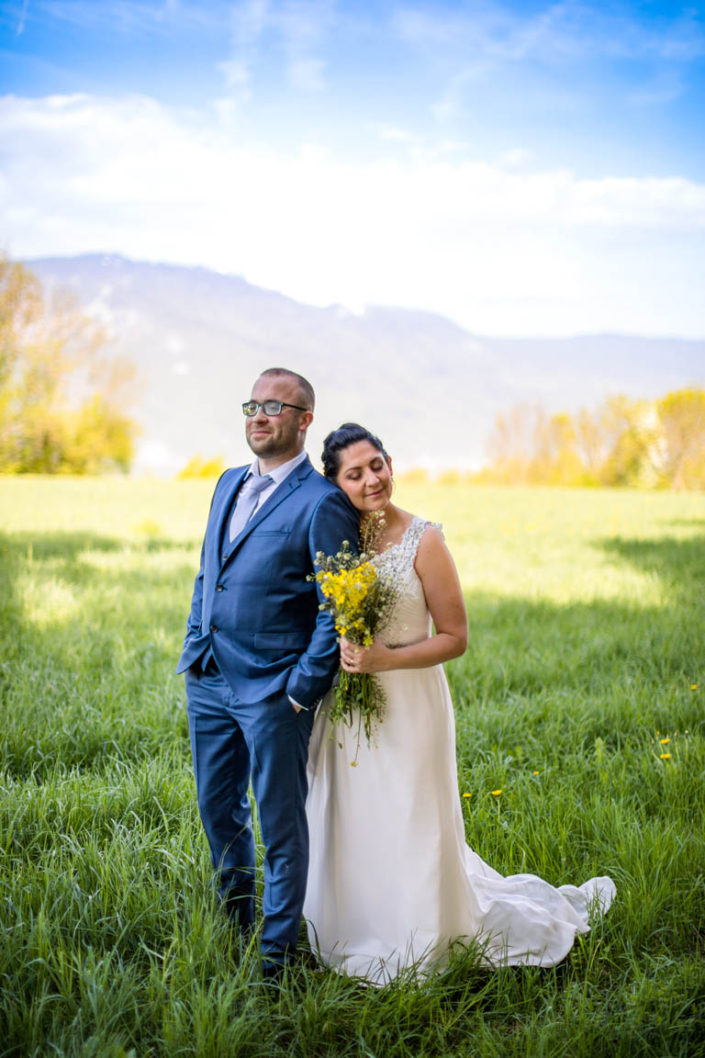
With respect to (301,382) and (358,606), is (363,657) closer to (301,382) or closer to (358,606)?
(358,606)

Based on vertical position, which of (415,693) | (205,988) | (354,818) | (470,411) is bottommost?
(205,988)

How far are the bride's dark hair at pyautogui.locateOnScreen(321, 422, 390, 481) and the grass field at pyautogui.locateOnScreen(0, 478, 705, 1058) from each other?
1.74m

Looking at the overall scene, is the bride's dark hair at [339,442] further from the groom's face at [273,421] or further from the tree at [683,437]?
the tree at [683,437]

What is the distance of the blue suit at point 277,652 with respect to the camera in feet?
8.92

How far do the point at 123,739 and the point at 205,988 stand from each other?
7.49 ft

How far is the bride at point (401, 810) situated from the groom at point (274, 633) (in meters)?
0.17

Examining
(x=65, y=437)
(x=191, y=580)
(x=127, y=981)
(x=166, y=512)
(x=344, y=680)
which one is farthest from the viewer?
(x=65, y=437)

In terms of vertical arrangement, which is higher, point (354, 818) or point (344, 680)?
point (344, 680)

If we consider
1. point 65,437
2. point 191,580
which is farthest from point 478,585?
point 65,437

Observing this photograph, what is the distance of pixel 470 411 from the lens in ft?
557

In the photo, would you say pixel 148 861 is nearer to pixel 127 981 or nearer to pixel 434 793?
pixel 127 981

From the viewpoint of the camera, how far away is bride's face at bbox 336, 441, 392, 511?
284 centimetres

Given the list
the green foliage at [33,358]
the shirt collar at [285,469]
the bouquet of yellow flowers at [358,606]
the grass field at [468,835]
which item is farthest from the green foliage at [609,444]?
the bouquet of yellow flowers at [358,606]

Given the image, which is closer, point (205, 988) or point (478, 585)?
point (205, 988)
